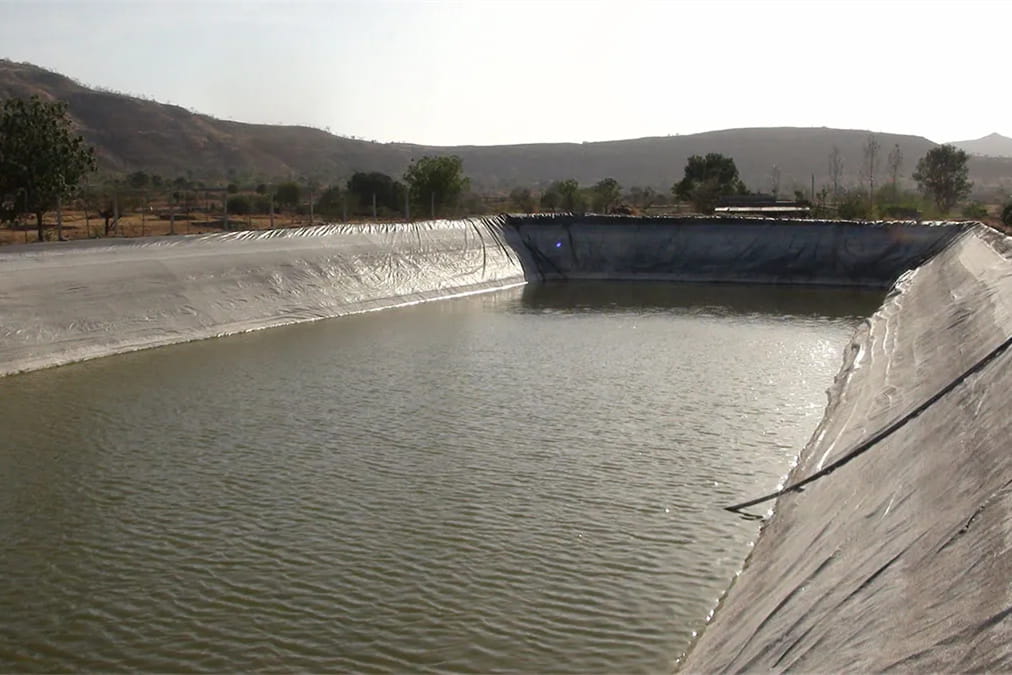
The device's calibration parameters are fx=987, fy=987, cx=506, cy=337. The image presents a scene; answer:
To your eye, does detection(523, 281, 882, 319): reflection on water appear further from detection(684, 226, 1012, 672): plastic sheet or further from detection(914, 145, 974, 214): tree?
detection(914, 145, 974, 214): tree

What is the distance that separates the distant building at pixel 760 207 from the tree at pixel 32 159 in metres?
27.4

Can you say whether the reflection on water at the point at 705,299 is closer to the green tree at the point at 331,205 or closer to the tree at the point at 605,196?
the green tree at the point at 331,205

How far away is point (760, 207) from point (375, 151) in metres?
92.1

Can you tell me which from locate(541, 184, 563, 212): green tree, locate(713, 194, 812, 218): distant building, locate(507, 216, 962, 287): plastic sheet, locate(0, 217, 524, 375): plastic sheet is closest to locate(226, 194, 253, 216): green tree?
locate(507, 216, 962, 287): plastic sheet

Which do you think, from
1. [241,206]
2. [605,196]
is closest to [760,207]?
[605,196]

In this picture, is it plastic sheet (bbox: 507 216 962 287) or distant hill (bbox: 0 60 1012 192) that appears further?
distant hill (bbox: 0 60 1012 192)

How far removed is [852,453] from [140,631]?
624cm

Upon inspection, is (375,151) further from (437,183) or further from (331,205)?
(437,183)

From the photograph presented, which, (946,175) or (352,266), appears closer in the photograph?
(352,266)

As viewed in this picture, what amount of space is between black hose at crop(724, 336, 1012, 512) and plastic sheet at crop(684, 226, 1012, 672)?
0.38 ft

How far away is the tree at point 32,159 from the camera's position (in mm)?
24188

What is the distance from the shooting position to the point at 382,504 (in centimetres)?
928

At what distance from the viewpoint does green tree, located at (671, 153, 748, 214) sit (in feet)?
171

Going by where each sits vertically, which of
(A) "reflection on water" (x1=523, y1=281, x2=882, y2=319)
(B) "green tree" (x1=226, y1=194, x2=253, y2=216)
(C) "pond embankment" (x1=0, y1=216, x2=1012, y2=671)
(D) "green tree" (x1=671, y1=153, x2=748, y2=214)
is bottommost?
(A) "reflection on water" (x1=523, y1=281, x2=882, y2=319)
